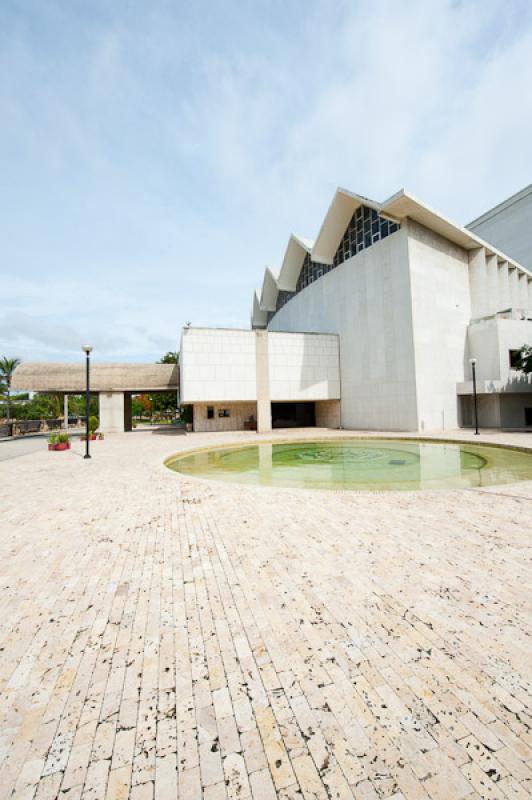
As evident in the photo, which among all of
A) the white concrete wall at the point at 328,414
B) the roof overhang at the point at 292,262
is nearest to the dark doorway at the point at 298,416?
the white concrete wall at the point at 328,414

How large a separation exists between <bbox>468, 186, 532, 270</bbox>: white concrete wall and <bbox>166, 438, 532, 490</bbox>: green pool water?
102 feet

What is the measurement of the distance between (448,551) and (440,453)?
1058cm

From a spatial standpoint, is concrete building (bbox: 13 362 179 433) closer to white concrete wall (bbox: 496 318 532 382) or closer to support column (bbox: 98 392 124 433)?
support column (bbox: 98 392 124 433)

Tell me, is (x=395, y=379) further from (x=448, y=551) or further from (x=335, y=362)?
(x=448, y=551)

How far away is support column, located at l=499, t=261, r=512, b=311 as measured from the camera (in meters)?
26.5

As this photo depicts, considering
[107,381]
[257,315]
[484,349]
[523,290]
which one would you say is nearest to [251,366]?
[107,381]

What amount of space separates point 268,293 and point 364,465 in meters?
39.6

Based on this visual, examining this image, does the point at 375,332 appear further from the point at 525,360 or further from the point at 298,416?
the point at 298,416

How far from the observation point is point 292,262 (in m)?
37.1

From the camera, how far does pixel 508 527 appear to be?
16.7ft

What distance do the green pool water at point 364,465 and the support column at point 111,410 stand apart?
14101 millimetres

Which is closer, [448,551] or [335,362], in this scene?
[448,551]

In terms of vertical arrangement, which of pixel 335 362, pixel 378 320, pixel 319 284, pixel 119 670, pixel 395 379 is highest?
pixel 319 284

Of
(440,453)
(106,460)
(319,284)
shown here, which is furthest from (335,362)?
(106,460)
